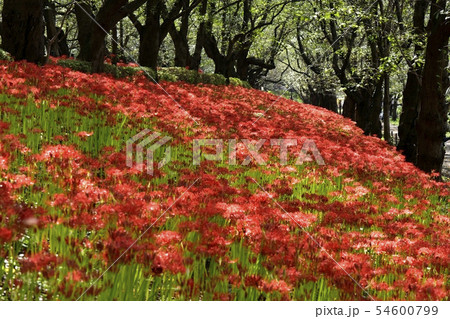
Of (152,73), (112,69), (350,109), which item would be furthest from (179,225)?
(350,109)

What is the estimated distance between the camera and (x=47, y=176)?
182 inches

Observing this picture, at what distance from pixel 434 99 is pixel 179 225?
963 centimetres

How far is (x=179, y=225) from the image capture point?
13.1 ft

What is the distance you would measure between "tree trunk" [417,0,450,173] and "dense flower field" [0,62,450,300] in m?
3.57

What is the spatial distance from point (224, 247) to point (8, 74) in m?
6.69

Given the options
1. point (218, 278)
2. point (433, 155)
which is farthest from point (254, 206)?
point (433, 155)

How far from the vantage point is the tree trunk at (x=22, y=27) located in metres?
11.2

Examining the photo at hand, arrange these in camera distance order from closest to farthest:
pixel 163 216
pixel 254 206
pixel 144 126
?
1. pixel 163 216
2. pixel 254 206
3. pixel 144 126

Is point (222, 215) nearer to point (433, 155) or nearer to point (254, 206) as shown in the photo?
point (254, 206)

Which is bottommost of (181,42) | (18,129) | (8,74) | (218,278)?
(218,278)

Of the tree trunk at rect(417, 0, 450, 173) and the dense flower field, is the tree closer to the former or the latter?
the dense flower field

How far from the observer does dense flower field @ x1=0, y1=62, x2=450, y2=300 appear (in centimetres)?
326
